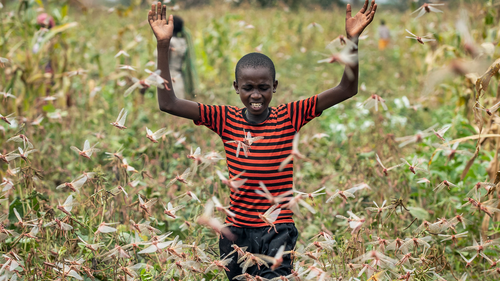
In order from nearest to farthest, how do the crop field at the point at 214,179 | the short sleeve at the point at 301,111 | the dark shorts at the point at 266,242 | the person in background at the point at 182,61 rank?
the crop field at the point at 214,179 → the dark shorts at the point at 266,242 → the short sleeve at the point at 301,111 → the person in background at the point at 182,61

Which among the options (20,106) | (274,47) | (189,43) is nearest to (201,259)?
(20,106)

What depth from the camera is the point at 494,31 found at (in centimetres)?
375

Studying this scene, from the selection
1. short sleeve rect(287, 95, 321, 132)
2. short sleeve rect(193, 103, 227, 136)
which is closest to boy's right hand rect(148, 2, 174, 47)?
short sleeve rect(193, 103, 227, 136)

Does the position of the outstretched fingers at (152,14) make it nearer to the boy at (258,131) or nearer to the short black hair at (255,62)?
the boy at (258,131)

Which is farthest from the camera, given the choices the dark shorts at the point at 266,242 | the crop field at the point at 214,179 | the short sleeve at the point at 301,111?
the short sleeve at the point at 301,111

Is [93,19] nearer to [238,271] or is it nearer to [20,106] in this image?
[20,106]

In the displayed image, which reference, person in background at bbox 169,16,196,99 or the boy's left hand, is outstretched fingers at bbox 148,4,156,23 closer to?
the boy's left hand

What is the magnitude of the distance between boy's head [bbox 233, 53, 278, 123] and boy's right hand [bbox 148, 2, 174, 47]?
11.9 inches

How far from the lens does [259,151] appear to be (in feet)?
5.82

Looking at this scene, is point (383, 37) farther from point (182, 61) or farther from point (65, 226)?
point (65, 226)

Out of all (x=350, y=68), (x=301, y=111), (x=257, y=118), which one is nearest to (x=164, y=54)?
(x=257, y=118)

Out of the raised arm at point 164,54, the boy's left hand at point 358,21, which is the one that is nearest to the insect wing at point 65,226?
the raised arm at point 164,54

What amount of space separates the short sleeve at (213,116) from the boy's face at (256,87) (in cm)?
15

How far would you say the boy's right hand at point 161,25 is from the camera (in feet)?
5.74
